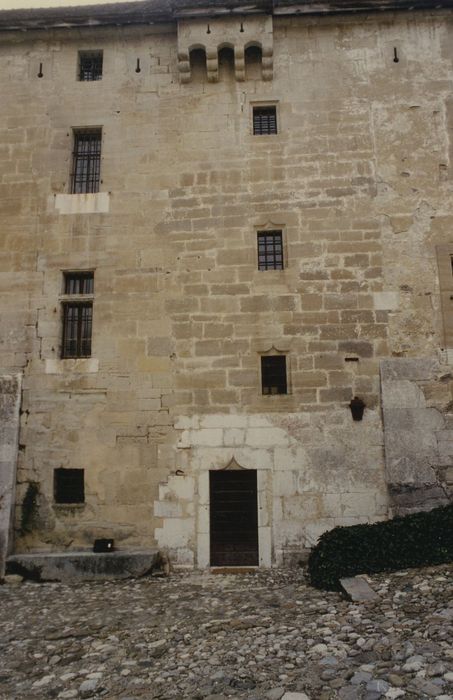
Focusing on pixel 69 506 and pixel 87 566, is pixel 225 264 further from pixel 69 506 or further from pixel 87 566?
pixel 87 566

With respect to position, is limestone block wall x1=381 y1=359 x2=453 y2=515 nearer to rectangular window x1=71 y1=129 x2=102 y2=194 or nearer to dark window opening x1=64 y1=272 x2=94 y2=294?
dark window opening x1=64 y1=272 x2=94 y2=294

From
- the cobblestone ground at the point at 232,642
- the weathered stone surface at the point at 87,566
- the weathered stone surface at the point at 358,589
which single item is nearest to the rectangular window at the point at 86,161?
the weathered stone surface at the point at 87,566

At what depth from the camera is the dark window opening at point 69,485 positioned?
958 centimetres

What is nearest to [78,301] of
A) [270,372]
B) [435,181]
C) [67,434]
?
[67,434]

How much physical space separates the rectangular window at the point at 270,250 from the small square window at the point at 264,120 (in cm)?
209

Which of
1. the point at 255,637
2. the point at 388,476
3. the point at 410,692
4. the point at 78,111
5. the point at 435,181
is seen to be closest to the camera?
the point at 410,692

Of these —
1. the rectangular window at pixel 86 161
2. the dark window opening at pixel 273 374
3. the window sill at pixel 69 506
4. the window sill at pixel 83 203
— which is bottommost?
the window sill at pixel 69 506

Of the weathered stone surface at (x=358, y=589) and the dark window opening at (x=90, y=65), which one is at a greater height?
the dark window opening at (x=90, y=65)

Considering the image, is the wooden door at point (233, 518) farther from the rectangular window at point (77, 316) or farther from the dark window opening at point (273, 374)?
the rectangular window at point (77, 316)

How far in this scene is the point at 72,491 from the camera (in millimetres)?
9609

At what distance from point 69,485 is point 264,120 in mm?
7789

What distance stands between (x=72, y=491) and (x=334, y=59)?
952 centimetres

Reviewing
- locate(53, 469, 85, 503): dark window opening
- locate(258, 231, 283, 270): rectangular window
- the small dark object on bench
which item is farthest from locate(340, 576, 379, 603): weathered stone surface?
locate(258, 231, 283, 270): rectangular window

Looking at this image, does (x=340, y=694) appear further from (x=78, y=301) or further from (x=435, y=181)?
(x=435, y=181)
